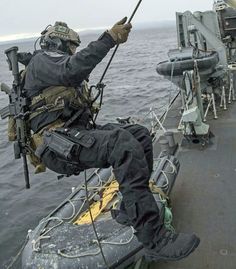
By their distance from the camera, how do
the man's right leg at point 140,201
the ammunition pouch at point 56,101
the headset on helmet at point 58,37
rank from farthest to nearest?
the headset on helmet at point 58,37, the ammunition pouch at point 56,101, the man's right leg at point 140,201

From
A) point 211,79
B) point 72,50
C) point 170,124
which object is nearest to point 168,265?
point 72,50

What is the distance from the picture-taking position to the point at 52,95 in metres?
3.68

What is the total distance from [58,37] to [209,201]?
9.83ft

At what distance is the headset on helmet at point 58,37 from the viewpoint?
380 cm

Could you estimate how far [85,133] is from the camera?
365 centimetres

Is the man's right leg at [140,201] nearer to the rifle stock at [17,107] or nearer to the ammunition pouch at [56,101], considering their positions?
the ammunition pouch at [56,101]

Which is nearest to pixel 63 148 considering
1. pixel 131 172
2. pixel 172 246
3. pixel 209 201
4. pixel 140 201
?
pixel 131 172

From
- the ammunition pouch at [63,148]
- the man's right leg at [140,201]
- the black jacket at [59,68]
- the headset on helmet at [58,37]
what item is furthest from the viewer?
the headset on helmet at [58,37]

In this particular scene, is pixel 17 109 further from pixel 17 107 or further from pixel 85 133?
pixel 85 133

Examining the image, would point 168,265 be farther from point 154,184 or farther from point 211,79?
point 211,79

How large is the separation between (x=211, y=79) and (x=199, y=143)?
2523 mm

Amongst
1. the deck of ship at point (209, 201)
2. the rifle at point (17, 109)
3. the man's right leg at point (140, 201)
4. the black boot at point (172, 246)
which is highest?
the rifle at point (17, 109)

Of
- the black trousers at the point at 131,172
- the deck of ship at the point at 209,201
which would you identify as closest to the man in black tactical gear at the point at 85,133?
the black trousers at the point at 131,172

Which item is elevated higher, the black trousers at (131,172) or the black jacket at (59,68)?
the black jacket at (59,68)
